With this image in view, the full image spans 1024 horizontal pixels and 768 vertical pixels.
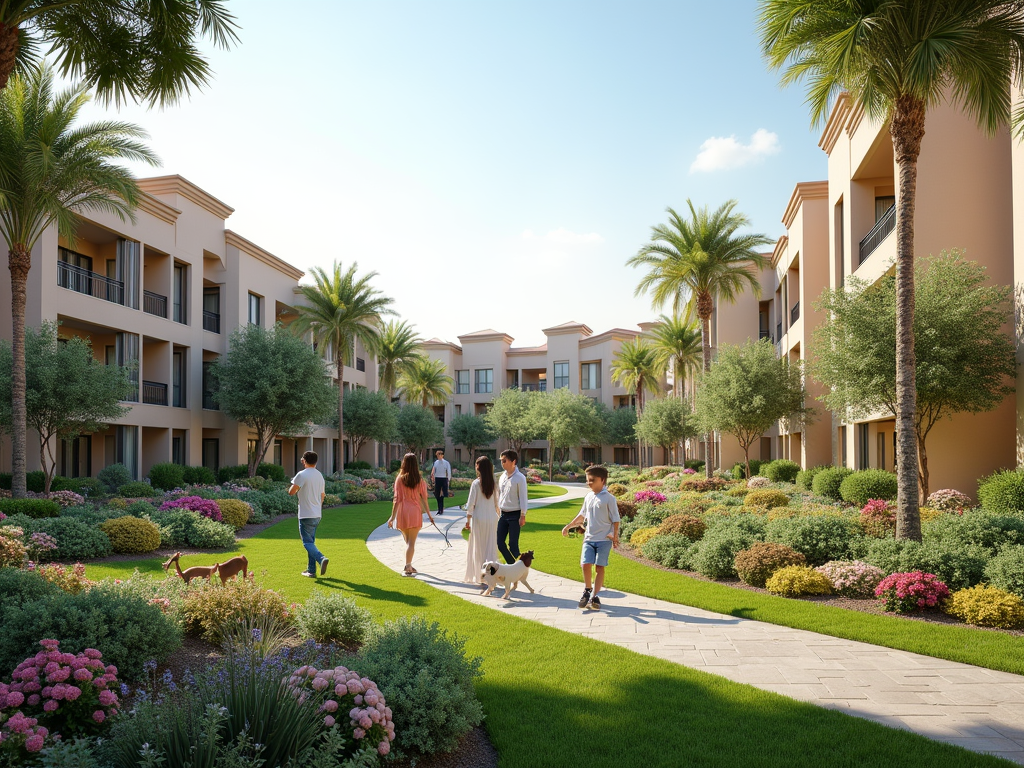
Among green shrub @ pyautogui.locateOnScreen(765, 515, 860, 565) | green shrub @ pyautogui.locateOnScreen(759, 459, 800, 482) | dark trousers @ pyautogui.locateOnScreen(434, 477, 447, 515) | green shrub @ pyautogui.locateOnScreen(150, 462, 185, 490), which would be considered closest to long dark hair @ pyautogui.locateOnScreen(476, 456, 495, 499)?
green shrub @ pyautogui.locateOnScreen(765, 515, 860, 565)

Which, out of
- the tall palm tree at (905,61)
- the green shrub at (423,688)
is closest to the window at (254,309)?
the tall palm tree at (905,61)

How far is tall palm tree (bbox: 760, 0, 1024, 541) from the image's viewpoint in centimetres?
980

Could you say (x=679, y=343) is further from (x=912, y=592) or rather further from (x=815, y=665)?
(x=815, y=665)

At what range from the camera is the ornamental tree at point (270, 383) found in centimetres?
2731

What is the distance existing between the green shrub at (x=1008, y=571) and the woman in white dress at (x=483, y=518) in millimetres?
6342

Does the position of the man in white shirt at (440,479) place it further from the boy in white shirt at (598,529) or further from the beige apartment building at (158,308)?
the boy in white shirt at (598,529)

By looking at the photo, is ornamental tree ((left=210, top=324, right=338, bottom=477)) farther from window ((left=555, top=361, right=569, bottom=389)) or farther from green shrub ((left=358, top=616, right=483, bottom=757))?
window ((left=555, top=361, right=569, bottom=389))

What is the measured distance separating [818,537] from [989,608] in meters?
3.00

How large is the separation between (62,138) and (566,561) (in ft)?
50.6

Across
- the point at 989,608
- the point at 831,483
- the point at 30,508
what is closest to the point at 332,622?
the point at 989,608

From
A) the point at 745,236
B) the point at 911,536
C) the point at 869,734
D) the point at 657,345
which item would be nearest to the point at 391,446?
the point at 657,345

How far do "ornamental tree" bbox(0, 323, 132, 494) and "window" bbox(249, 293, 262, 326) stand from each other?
45.9ft

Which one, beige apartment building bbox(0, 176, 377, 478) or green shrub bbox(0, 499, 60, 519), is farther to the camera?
beige apartment building bbox(0, 176, 377, 478)

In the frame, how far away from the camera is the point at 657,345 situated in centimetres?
4338
